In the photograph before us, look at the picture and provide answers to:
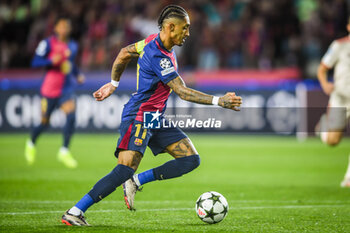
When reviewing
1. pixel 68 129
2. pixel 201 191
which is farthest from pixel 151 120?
pixel 68 129

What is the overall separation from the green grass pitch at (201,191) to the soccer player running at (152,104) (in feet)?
1.24

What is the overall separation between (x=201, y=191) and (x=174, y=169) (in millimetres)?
2555

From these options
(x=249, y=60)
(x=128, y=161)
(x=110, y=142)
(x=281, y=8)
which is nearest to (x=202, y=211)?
(x=128, y=161)

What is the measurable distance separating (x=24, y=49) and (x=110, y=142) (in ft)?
18.6

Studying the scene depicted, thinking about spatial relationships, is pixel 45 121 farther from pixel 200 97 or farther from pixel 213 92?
pixel 213 92

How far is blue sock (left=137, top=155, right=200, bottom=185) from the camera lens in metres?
6.18

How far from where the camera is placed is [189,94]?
555cm

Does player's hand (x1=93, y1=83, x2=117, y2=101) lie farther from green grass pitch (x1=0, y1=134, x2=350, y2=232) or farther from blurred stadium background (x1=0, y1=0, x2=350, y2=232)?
blurred stadium background (x1=0, y1=0, x2=350, y2=232)

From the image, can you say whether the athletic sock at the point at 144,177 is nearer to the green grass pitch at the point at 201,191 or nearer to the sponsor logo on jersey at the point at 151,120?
the green grass pitch at the point at 201,191

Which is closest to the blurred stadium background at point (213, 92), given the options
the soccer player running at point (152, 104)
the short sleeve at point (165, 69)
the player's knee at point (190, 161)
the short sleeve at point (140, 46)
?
the player's knee at point (190, 161)

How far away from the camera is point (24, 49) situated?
20406 millimetres

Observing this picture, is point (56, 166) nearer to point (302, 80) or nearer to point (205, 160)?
point (205, 160)

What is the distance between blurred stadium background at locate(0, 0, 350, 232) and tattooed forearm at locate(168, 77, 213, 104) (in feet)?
8.26

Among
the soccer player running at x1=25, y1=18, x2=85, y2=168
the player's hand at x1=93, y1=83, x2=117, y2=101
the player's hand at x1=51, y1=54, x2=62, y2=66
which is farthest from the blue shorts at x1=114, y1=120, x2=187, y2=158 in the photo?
the player's hand at x1=51, y1=54, x2=62, y2=66
